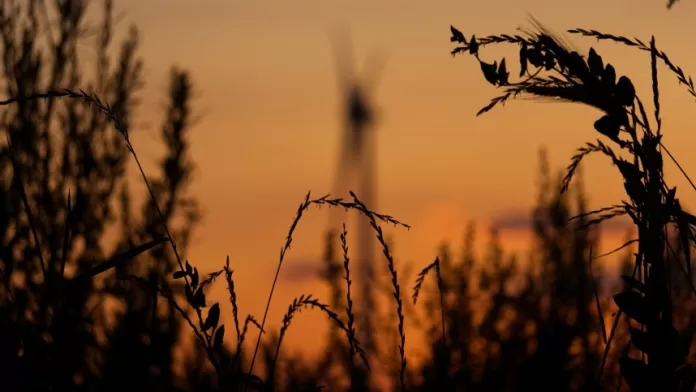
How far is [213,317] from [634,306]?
3.15 ft

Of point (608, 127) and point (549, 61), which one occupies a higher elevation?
point (549, 61)

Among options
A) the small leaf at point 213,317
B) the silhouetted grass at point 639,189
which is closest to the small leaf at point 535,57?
the silhouetted grass at point 639,189

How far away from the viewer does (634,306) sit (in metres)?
2.14

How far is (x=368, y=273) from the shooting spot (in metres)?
8.66

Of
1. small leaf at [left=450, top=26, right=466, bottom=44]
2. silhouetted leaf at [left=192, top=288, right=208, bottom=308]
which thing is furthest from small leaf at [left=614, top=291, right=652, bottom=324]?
silhouetted leaf at [left=192, top=288, right=208, bottom=308]

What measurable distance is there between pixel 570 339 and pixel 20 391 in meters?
2.28

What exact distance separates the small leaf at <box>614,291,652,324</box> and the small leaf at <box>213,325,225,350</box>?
88 centimetres

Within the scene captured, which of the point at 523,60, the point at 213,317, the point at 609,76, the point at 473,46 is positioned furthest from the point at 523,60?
the point at 213,317

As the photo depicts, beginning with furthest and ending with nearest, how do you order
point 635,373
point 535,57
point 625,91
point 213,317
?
point 213,317 → point 535,57 → point 625,91 → point 635,373

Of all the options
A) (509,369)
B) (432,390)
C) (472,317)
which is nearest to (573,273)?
(472,317)

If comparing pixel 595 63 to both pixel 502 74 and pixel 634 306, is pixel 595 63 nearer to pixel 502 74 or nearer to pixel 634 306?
pixel 502 74

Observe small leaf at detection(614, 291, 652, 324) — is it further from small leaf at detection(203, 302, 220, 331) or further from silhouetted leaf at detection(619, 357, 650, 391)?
small leaf at detection(203, 302, 220, 331)

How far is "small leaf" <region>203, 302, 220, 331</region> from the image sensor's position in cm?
255

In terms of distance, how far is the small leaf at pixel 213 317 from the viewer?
2.55 metres
